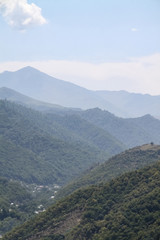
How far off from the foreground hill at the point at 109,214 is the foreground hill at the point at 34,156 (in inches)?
3139

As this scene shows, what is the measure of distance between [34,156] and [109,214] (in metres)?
110

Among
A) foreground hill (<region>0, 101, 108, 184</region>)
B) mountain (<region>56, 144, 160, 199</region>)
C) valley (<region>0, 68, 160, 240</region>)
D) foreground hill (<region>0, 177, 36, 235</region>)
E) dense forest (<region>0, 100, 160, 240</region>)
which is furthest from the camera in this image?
foreground hill (<region>0, 101, 108, 184</region>)

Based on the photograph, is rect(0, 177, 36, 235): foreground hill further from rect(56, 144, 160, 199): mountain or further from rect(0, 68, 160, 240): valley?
rect(56, 144, 160, 199): mountain

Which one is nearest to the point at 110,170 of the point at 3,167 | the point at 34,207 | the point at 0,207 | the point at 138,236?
the point at 34,207

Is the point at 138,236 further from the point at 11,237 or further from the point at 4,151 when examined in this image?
the point at 4,151

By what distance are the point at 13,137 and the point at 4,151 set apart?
2900 cm

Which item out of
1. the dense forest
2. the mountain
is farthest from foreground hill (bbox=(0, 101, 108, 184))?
the mountain

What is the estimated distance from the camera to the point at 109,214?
46156 millimetres

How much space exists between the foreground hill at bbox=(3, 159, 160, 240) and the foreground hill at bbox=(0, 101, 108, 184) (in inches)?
3139

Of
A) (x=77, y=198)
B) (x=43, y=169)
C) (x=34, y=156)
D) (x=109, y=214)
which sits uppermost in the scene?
(x=109, y=214)

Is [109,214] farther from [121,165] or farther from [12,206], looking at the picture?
[121,165]

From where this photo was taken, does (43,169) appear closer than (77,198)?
No

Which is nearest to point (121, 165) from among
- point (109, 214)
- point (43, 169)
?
point (43, 169)

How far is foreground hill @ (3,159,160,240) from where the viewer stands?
133ft
